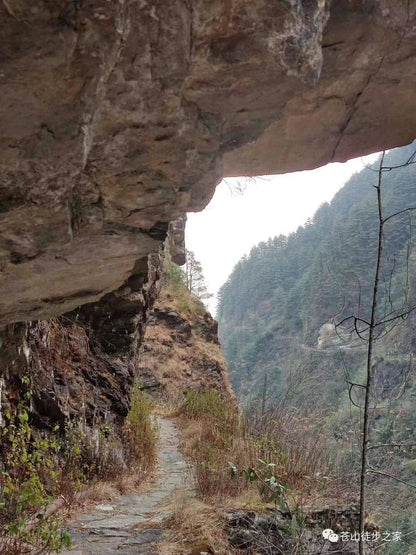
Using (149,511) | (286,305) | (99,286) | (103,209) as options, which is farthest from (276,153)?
(286,305)

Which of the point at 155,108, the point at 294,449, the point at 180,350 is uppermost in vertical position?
the point at 155,108

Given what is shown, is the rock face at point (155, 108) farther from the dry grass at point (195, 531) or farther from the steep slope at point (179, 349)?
the steep slope at point (179, 349)

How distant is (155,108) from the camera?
1897 mm

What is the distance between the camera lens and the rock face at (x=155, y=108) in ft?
5.12

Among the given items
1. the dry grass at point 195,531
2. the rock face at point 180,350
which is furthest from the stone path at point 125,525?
the rock face at point 180,350

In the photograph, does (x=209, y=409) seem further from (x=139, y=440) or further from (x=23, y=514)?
(x=23, y=514)

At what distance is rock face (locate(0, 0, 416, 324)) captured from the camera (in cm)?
156

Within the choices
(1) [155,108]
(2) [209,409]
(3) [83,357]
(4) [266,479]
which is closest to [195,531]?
(4) [266,479]

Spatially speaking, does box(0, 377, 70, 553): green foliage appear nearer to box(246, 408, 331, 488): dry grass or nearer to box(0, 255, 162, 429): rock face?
box(0, 255, 162, 429): rock face

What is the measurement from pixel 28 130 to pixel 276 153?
1.45 m

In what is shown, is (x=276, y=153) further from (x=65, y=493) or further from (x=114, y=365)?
(x=114, y=365)

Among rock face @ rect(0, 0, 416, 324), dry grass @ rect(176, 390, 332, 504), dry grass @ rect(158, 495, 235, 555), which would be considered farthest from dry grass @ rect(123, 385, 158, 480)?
rock face @ rect(0, 0, 416, 324)

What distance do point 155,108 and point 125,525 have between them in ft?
11.3

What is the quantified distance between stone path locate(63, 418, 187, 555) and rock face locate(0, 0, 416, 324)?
73.9 inches
